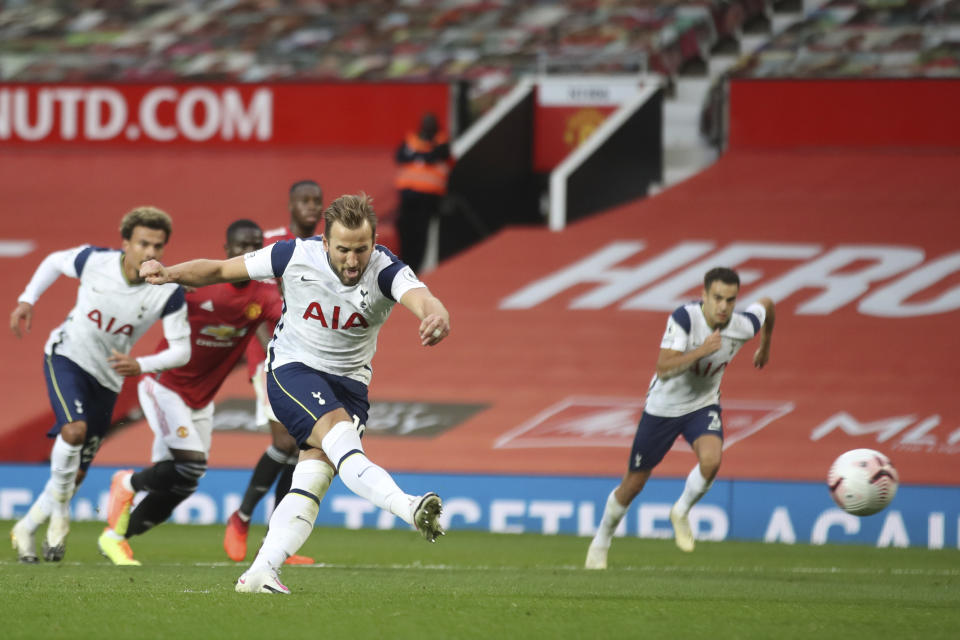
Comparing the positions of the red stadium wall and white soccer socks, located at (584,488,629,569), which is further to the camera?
the red stadium wall

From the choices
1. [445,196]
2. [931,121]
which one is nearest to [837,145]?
[931,121]

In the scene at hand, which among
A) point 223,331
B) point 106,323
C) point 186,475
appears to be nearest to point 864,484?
point 223,331

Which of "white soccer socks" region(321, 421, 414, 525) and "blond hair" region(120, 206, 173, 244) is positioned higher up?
"blond hair" region(120, 206, 173, 244)

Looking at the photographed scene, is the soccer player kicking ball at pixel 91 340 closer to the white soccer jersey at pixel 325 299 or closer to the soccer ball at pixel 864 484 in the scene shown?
the white soccer jersey at pixel 325 299

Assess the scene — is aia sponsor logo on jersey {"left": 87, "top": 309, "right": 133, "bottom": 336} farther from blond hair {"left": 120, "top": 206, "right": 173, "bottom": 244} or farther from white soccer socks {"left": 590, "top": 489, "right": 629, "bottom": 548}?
white soccer socks {"left": 590, "top": 489, "right": 629, "bottom": 548}

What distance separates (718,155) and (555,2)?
4.39 m

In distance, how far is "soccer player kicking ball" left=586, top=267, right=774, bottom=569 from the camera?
32.8 ft

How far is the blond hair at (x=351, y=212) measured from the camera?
6738mm

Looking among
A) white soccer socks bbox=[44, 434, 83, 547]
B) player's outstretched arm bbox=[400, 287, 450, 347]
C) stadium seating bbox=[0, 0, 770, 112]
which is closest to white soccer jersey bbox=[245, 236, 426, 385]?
player's outstretched arm bbox=[400, 287, 450, 347]

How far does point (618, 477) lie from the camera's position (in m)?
13.5

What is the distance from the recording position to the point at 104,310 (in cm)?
950

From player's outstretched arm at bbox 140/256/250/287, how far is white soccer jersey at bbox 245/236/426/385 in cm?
9

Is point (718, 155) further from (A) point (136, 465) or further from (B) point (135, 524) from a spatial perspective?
(B) point (135, 524)

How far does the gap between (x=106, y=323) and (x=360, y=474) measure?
11.4 ft
